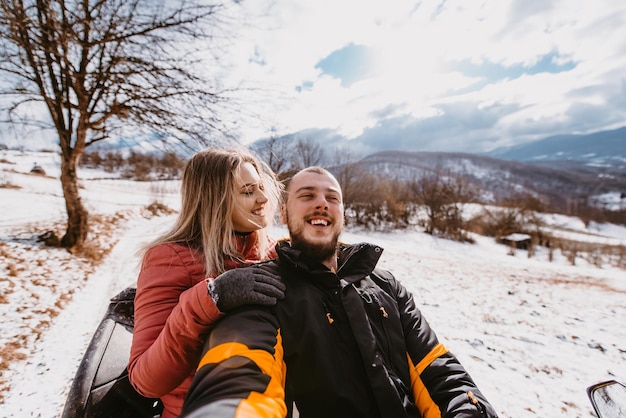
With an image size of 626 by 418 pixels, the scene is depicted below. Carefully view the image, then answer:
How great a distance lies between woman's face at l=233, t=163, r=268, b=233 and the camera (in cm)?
218

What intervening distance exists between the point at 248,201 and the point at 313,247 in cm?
61

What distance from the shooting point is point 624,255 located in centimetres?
1588

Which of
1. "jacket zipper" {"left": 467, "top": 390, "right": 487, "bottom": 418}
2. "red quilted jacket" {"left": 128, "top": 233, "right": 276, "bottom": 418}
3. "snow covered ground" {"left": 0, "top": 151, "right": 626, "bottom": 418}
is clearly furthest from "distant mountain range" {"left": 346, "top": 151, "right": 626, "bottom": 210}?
"red quilted jacket" {"left": 128, "top": 233, "right": 276, "bottom": 418}

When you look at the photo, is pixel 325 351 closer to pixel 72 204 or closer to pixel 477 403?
pixel 477 403

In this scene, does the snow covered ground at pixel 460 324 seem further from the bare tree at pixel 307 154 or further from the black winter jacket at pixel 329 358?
the bare tree at pixel 307 154

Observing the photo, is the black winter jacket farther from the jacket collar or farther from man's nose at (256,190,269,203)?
man's nose at (256,190,269,203)

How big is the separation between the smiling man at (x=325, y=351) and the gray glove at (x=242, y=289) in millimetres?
80

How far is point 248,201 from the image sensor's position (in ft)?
7.20

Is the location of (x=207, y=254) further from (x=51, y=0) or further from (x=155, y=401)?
(x=51, y=0)

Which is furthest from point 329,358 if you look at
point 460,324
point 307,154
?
point 307,154

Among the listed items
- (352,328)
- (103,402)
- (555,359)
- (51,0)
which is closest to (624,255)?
(555,359)

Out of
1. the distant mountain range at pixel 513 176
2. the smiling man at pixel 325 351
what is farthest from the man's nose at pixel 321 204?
the distant mountain range at pixel 513 176

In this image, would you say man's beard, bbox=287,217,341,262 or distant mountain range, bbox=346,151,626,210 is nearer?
man's beard, bbox=287,217,341,262

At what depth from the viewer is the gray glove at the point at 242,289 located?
1.46m
